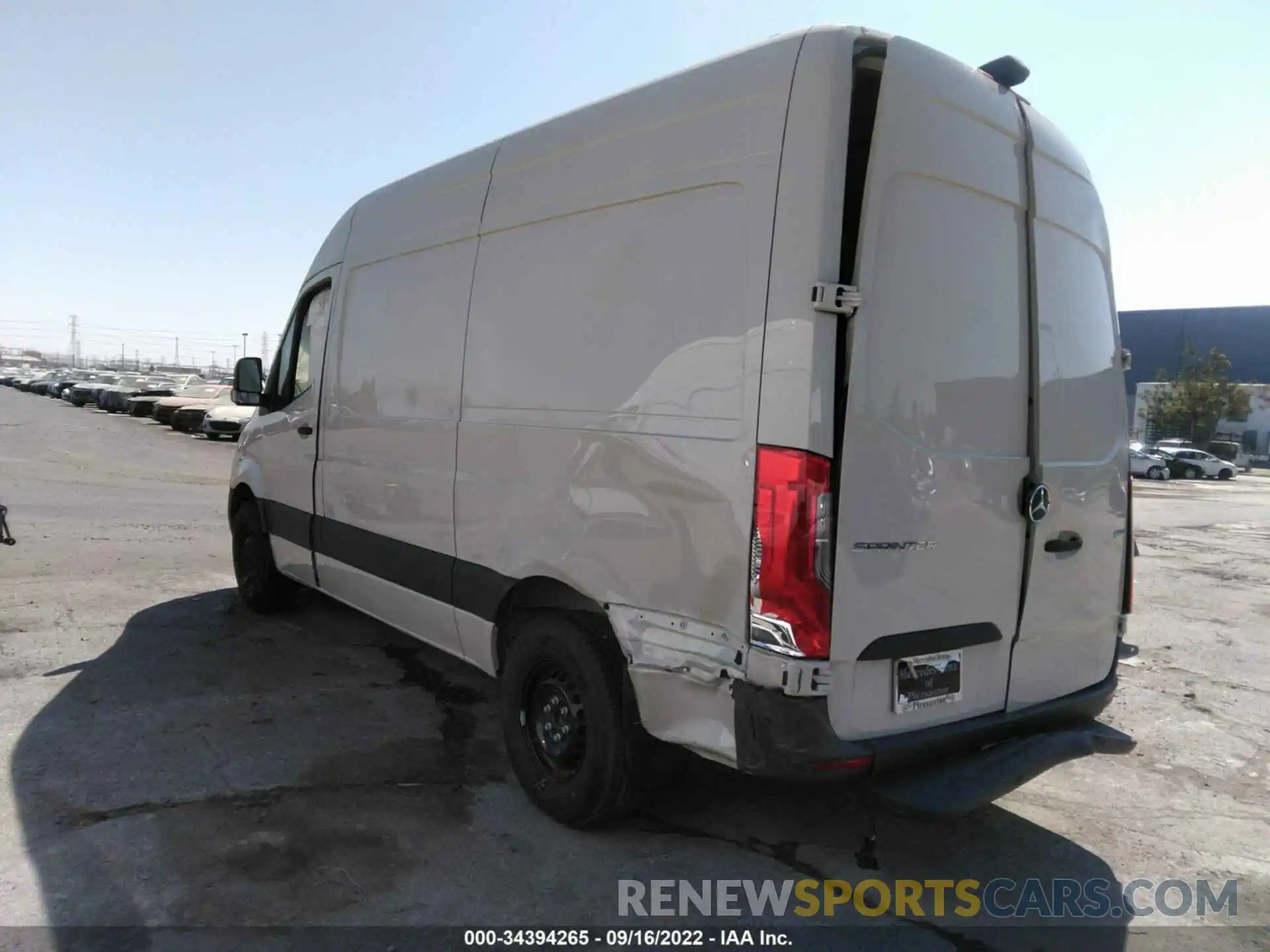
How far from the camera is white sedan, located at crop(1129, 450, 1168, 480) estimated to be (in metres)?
37.4

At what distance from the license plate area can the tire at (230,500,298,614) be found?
15.8 feet

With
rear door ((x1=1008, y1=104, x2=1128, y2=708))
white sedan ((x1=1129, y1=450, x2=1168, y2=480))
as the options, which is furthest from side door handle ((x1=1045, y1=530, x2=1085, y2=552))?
white sedan ((x1=1129, y1=450, x2=1168, y2=480))

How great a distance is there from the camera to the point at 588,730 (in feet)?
10.8

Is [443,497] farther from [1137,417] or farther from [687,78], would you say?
[1137,417]

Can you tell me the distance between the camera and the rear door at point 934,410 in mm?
2697

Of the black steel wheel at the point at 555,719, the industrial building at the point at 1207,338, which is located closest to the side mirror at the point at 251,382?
the black steel wheel at the point at 555,719

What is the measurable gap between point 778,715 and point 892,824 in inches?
55.5

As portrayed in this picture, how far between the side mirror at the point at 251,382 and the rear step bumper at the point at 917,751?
4.58m

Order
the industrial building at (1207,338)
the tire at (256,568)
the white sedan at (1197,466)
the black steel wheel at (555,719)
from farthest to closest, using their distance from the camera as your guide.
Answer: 1. the industrial building at (1207,338)
2. the white sedan at (1197,466)
3. the tire at (256,568)
4. the black steel wheel at (555,719)

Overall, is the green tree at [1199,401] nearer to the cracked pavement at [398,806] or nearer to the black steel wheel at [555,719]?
the cracked pavement at [398,806]

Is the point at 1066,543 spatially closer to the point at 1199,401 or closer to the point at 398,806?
the point at 398,806

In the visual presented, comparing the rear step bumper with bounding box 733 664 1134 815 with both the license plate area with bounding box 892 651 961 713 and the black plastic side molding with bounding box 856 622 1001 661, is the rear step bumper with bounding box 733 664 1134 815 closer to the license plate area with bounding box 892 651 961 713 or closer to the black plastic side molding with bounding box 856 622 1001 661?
the license plate area with bounding box 892 651 961 713

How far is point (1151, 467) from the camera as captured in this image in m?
37.6

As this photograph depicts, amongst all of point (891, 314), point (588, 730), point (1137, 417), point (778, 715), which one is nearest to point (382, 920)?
point (588, 730)
